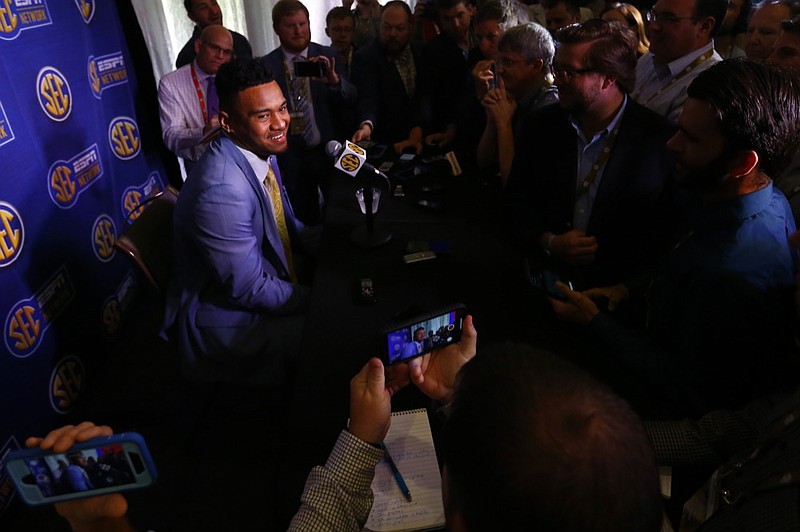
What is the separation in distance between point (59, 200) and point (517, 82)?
2523 mm

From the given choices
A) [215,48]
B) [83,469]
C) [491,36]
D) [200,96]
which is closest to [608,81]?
[491,36]

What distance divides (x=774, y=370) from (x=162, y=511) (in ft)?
7.50

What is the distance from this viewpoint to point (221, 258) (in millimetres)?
1900

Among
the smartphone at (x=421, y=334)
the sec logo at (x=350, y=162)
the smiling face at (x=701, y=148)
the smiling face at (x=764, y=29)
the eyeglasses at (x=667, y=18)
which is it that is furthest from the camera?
the smiling face at (x=764, y=29)

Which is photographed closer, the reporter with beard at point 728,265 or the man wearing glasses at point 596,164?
the reporter with beard at point 728,265

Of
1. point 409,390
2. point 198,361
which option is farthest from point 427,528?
point 198,361

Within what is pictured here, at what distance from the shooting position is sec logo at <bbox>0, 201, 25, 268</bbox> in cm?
219

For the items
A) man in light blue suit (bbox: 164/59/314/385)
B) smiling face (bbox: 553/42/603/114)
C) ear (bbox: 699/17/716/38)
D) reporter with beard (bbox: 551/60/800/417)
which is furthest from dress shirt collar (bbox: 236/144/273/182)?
ear (bbox: 699/17/716/38)

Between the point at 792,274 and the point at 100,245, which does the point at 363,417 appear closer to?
the point at 792,274

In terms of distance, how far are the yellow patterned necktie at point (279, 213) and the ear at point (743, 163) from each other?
1753 millimetres

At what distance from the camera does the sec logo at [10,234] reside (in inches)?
86.3

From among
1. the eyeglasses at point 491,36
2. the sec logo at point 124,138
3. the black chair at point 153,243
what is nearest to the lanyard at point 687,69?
the eyeglasses at point 491,36

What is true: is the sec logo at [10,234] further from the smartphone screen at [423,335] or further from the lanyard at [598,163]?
the lanyard at [598,163]

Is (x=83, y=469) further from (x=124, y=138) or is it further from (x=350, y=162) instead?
(x=124, y=138)
